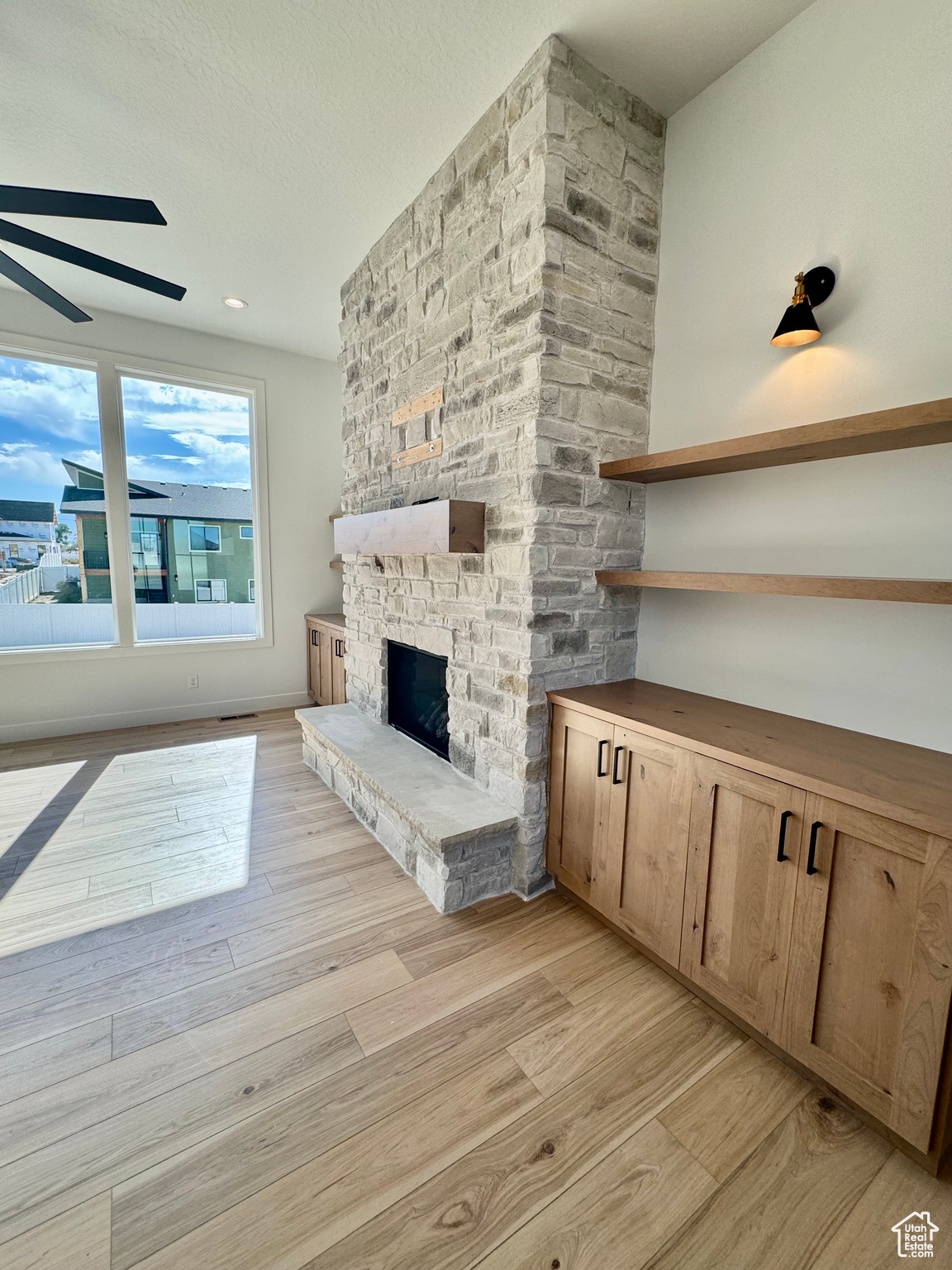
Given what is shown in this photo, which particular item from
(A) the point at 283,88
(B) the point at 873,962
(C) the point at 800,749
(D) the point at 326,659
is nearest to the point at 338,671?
(D) the point at 326,659

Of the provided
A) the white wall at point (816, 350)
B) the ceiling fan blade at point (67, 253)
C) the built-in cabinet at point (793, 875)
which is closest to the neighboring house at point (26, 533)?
the ceiling fan blade at point (67, 253)

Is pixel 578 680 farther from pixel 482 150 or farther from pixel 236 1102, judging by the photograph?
pixel 482 150

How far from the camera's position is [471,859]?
6.95ft

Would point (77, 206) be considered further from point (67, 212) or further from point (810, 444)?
point (810, 444)

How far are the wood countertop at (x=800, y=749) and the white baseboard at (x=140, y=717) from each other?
11.7 ft

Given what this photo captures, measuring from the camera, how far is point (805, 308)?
5.40 feet

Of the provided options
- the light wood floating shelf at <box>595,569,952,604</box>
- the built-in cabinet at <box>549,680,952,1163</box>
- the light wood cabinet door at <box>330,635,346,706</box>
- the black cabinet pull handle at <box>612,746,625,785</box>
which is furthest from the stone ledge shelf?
the light wood floating shelf at <box>595,569,952,604</box>

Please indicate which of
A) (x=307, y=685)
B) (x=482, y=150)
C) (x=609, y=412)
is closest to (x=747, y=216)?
(x=609, y=412)

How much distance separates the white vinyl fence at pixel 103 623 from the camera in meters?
3.92

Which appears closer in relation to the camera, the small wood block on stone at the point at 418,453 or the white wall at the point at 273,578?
the small wood block on stone at the point at 418,453

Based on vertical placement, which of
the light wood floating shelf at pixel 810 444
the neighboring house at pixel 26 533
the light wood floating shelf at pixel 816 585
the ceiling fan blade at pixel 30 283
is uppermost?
the ceiling fan blade at pixel 30 283

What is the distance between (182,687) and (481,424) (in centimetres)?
364

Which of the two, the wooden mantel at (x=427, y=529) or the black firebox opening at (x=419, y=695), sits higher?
the wooden mantel at (x=427, y=529)

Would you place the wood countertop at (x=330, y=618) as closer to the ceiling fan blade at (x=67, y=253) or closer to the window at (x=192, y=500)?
the window at (x=192, y=500)
